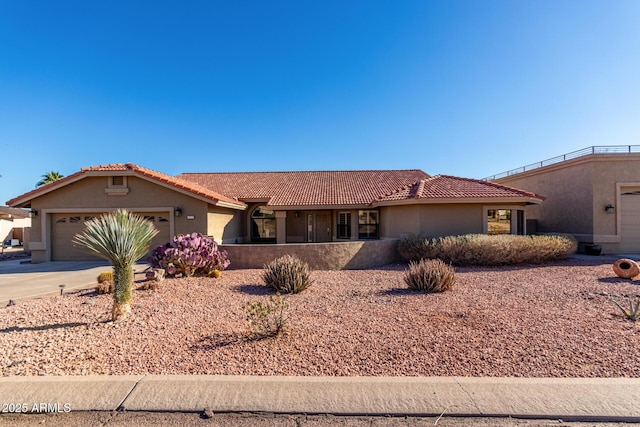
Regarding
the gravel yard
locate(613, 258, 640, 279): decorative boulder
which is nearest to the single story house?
locate(613, 258, 640, 279): decorative boulder

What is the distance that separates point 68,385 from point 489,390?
5243 millimetres

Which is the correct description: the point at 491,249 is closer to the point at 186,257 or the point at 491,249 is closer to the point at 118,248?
the point at 186,257

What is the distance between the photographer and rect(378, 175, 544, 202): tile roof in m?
14.9

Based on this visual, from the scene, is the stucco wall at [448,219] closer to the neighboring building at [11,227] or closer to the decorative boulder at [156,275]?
the decorative boulder at [156,275]

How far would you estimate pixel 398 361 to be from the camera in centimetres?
429

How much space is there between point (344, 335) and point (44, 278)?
12.4 m


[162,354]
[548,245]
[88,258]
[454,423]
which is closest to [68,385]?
[162,354]

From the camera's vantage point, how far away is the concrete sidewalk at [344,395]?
129 inches

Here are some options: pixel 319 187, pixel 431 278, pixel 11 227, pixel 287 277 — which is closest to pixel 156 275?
pixel 287 277

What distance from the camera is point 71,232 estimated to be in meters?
15.7

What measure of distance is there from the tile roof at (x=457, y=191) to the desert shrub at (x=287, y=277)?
862cm

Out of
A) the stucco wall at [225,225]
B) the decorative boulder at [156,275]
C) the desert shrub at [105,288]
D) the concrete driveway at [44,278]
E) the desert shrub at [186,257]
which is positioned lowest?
the concrete driveway at [44,278]

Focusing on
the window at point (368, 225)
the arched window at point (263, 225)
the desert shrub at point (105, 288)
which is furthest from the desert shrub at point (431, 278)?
the arched window at point (263, 225)

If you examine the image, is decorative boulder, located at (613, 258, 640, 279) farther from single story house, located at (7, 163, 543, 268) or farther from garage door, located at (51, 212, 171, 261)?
garage door, located at (51, 212, 171, 261)
